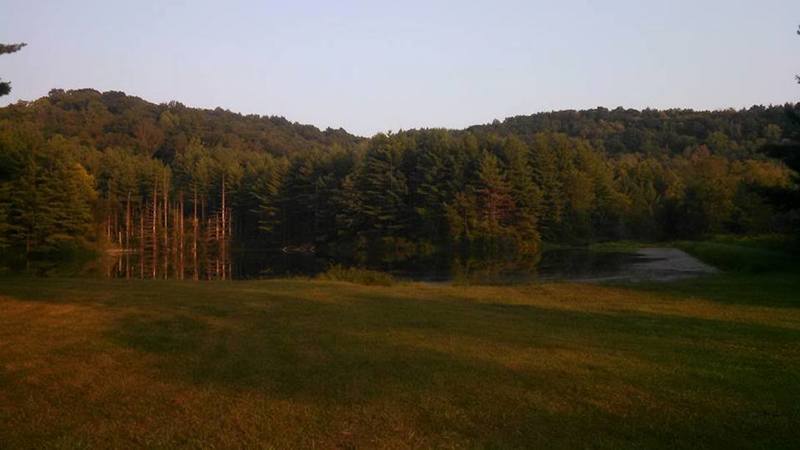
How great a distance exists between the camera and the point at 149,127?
4557 inches

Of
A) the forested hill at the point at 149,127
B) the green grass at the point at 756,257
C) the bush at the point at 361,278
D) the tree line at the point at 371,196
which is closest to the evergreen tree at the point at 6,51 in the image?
the bush at the point at 361,278

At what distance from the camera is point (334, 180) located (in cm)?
8506

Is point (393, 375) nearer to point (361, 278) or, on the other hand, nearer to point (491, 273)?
point (361, 278)

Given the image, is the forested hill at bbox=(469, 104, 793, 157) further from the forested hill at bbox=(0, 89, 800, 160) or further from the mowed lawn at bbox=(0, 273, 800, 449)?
the mowed lawn at bbox=(0, 273, 800, 449)

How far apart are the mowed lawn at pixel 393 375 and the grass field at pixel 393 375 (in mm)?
32

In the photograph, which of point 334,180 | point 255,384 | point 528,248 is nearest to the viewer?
point 255,384

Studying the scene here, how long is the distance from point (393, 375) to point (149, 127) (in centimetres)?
11617

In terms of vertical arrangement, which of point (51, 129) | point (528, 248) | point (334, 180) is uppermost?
point (51, 129)

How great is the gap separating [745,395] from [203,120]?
13666cm

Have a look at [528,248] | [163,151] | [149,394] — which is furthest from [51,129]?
[149,394]

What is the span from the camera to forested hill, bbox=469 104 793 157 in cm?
11269

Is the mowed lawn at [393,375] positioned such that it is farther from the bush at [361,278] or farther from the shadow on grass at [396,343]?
the bush at [361,278]

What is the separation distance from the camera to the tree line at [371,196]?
6050 cm

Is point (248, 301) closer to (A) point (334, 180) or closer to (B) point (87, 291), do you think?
(B) point (87, 291)
